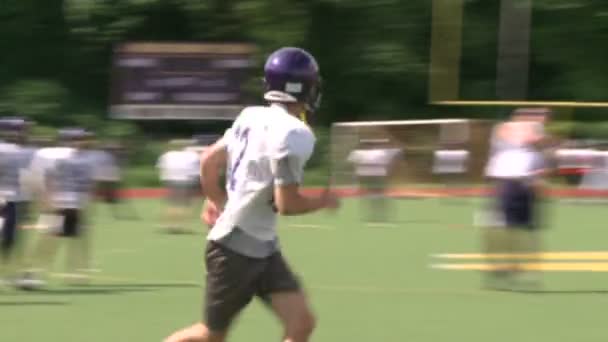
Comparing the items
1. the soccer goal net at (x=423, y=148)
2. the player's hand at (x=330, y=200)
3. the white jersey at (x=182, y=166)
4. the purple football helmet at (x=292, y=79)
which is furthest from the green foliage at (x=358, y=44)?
the player's hand at (x=330, y=200)

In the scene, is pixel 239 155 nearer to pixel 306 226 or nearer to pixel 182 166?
pixel 182 166

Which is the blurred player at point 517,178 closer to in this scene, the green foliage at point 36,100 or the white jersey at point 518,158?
the white jersey at point 518,158

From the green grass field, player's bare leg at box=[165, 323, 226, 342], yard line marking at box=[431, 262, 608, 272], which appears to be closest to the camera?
player's bare leg at box=[165, 323, 226, 342]

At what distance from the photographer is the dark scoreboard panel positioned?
1112 inches

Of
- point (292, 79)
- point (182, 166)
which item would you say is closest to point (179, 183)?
point (182, 166)

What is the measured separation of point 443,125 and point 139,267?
13.1 metres

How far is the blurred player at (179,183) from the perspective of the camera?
66.2ft

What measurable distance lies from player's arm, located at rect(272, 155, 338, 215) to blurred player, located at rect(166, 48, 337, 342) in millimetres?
133

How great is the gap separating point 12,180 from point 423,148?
1539 cm

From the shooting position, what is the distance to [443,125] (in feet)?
91.1

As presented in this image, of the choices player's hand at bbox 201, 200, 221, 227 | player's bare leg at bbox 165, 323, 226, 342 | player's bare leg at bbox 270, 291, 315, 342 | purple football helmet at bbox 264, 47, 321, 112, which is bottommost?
player's bare leg at bbox 165, 323, 226, 342

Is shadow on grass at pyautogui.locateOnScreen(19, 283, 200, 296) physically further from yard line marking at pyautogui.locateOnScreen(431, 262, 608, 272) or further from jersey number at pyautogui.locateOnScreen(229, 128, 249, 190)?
jersey number at pyautogui.locateOnScreen(229, 128, 249, 190)

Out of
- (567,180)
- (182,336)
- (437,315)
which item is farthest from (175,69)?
(182,336)

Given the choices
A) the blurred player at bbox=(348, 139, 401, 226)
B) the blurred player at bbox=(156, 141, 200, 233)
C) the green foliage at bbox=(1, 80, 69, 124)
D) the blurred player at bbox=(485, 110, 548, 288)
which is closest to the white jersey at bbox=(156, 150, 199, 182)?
the blurred player at bbox=(156, 141, 200, 233)
